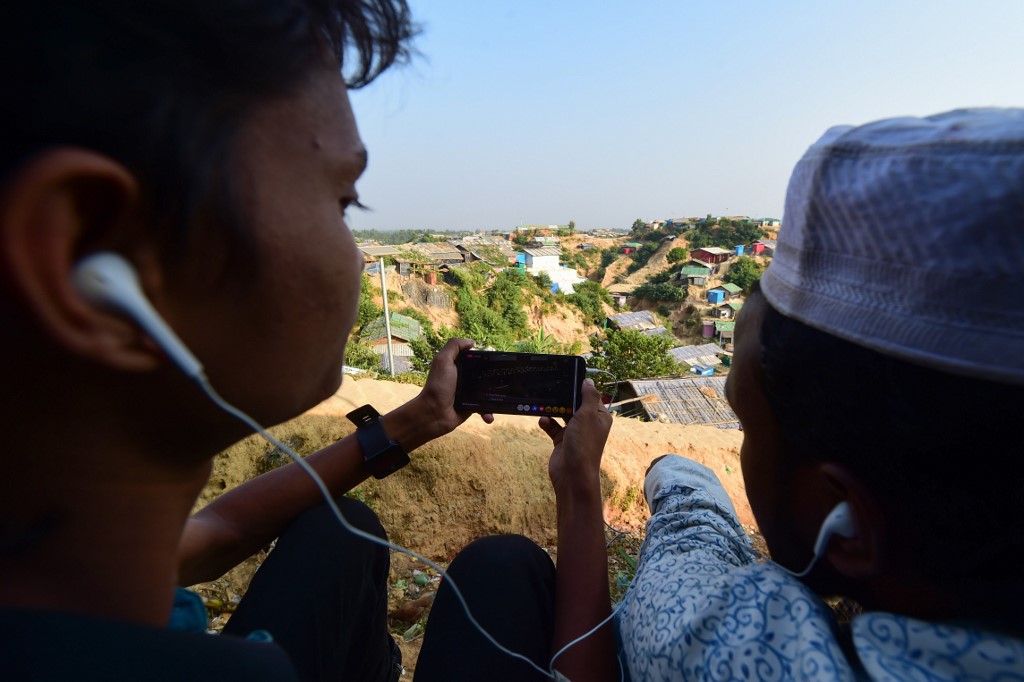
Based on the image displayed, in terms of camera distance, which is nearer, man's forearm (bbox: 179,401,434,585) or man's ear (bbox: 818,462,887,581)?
man's ear (bbox: 818,462,887,581)

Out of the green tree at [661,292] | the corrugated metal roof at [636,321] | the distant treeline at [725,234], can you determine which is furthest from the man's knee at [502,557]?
the distant treeline at [725,234]

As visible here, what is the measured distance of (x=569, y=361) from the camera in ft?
5.82

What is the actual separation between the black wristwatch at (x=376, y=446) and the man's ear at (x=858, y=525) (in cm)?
112

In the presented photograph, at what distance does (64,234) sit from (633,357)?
616 inches

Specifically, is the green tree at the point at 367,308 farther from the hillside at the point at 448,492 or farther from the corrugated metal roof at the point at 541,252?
the corrugated metal roof at the point at 541,252

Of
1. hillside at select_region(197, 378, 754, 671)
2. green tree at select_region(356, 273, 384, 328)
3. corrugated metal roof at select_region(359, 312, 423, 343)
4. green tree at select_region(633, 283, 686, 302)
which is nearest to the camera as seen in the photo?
hillside at select_region(197, 378, 754, 671)

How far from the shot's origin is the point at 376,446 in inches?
59.4

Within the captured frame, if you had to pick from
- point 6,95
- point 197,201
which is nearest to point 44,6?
point 6,95

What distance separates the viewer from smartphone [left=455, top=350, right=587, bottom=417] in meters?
1.76

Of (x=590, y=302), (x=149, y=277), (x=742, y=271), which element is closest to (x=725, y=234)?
(x=742, y=271)

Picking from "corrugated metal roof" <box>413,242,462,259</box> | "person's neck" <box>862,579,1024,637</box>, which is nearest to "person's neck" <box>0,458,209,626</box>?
"person's neck" <box>862,579,1024,637</box>

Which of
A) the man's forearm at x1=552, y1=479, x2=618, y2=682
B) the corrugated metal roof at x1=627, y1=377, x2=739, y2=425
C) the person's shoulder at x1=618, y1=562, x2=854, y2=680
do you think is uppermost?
the person's shoulder at x1=618, y1=562, x2=854, y2=680

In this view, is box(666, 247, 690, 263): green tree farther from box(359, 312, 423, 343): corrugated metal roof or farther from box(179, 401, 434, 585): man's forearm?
box(179, 401, 434, 585): man's forearm

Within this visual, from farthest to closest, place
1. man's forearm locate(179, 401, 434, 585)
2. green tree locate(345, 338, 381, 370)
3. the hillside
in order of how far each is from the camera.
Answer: green tree locate(345, 338, 381, 370), the hillside, man's forearm locate(179, 401, 434, 585)
